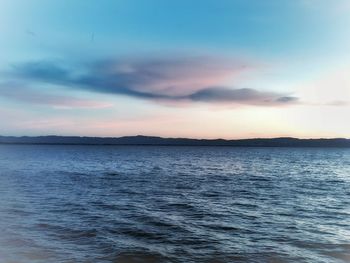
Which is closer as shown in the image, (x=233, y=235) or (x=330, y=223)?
(x=233, y=235)

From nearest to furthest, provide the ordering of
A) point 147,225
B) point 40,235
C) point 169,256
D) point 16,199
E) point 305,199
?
point 169,256 → point 40,235 → point 147,225 → point 16,199 → point 305,199

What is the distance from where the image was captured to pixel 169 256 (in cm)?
1552

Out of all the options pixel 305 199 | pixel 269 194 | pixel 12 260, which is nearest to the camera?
pixel 12 260

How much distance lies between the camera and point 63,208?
26.4 metres

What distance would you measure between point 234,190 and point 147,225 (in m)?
18.5

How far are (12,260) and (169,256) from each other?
5860mm

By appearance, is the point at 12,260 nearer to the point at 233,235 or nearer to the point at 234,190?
the point at 233,235

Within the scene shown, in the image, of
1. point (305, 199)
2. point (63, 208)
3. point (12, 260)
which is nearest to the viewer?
point (12, 260)

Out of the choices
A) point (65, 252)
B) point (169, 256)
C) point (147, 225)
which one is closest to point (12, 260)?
point (65, 252)

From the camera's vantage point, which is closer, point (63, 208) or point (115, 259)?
point (115, 259)

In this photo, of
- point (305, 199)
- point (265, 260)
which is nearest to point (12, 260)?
point (265, 260)

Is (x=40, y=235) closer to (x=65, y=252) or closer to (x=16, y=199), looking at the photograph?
(x=65, y=252)

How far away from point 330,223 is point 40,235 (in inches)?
616

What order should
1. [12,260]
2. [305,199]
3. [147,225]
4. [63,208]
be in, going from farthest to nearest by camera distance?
[305,199] → [63,208] → [147,225] → [12,260]
